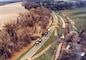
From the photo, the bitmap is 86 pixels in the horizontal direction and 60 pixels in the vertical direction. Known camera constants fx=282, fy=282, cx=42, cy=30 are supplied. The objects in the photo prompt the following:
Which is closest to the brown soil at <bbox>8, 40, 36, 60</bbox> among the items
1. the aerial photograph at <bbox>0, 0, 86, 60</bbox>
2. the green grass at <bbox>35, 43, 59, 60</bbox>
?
the aerial photograph at <bbox>0, 0, 86, 60</bbox>

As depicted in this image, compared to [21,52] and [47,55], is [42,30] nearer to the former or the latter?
[47,55]

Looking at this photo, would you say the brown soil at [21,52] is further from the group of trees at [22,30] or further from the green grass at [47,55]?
the green grass at [47,55]

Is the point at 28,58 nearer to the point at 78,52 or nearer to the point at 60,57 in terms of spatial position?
the point at 60,57

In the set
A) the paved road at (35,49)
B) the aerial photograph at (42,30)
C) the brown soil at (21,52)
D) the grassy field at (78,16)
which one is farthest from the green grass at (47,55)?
the grassy field at (78,16)

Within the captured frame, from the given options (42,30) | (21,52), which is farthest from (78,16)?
(21,52)

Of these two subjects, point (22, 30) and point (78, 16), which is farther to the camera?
point (78, 16)

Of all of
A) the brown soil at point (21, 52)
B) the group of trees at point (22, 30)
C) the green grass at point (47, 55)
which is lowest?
the green grass at point (47, 55)

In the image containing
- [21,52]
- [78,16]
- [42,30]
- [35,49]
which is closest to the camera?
[21,52]
